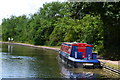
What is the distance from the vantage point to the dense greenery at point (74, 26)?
1985 centimetres

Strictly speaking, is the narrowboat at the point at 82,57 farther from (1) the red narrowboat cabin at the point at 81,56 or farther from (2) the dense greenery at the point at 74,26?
(2) the dense greenery at the point at 74,26

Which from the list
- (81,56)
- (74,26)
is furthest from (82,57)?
(74,26)

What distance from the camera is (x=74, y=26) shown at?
43500mm

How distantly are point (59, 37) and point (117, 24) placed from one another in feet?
118

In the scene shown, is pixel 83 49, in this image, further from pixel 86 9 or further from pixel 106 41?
pixel 86 9

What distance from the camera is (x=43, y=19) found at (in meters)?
66.9

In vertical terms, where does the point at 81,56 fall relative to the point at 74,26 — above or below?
below

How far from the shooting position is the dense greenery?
19.9 m

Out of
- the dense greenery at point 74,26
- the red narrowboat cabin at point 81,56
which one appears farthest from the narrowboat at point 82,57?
the dense greenery at point 74,26

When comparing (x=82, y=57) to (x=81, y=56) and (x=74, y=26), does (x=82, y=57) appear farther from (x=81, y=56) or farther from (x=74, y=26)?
(x=74, y=26)

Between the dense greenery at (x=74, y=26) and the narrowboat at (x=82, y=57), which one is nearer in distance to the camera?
the dense greenery at (x=74, y=26)

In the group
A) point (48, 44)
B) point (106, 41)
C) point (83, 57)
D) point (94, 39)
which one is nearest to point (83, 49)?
point (83, 57)

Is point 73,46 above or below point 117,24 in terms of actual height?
below

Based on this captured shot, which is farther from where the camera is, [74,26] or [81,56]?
[74,26]
